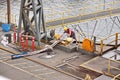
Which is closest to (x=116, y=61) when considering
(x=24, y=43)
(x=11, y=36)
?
(x=24, y=43)

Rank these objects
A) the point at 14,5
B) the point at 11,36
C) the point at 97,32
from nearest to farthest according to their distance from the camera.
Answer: the point at 11,36
the point at 97,32
the point at 14,5

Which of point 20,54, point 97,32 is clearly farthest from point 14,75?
point 97,32

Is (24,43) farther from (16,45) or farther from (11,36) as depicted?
(11,36)

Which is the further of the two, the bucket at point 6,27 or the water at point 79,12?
the water at point 79,12

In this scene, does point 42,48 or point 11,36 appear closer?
point 42,48

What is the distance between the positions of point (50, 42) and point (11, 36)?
12.7ft

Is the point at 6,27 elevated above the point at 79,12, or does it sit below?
above

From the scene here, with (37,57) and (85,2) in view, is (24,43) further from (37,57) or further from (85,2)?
(85,2)

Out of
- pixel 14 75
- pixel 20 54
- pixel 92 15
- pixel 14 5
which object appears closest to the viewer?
pixel 14 75

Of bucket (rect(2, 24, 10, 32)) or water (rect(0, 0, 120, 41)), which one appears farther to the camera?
water (rect(0, 0, 120, 41))

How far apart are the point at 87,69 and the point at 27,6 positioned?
311 inches

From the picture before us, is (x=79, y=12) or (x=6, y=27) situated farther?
(x=79, y=12)

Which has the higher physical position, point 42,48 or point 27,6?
point 27,6

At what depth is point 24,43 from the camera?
23594 mm
